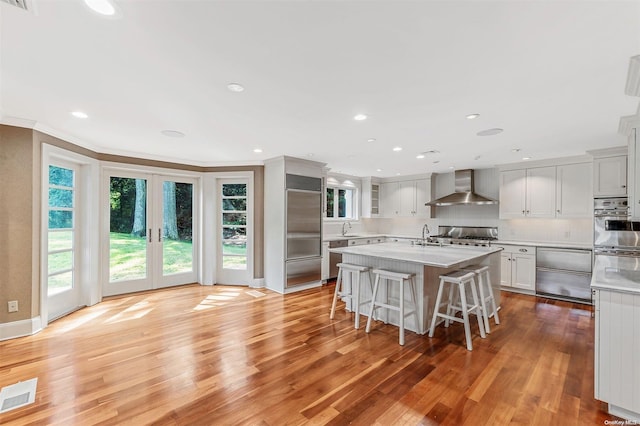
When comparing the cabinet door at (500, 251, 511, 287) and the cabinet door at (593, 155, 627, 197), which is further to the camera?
the cabinet door at (500, 251, 511, 287)

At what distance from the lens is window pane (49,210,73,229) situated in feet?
12.4

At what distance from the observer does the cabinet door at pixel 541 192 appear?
509 cm

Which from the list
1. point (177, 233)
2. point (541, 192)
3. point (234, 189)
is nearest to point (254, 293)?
point (177, 233)

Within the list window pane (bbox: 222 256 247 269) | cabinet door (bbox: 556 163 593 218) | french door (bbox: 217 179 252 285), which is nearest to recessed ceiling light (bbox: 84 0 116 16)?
french door (bbox: 217 179 252 285)

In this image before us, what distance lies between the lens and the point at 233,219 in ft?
18.7

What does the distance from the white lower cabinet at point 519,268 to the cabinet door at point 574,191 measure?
898 mm

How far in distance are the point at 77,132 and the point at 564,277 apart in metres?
7.58

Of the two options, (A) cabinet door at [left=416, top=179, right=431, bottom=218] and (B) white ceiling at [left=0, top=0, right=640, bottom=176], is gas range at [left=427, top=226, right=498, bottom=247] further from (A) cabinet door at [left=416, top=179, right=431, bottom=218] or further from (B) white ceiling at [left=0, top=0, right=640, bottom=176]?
(B) white ceiling at [left=0, top=0, right=640, bottom=176]

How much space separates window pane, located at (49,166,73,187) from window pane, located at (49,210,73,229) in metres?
0.40

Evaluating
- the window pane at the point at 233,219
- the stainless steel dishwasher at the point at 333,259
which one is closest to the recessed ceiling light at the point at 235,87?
the window pane at the point at 233,219

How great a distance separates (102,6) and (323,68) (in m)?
1.26

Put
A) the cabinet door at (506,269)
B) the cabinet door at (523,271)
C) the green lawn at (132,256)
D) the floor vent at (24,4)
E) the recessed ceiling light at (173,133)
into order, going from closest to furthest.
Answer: the floor vent at (24,4) → the recessed ceiling light at (173,133) → the green lawn at (132,256) → the cabinet door at (523,271) → the cabinet door at (506,269)

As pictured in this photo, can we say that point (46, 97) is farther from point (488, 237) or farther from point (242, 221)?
point (488, 237)

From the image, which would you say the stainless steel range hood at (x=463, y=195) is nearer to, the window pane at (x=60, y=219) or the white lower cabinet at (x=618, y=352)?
the white lower cabinet at (x=618, y=352)
